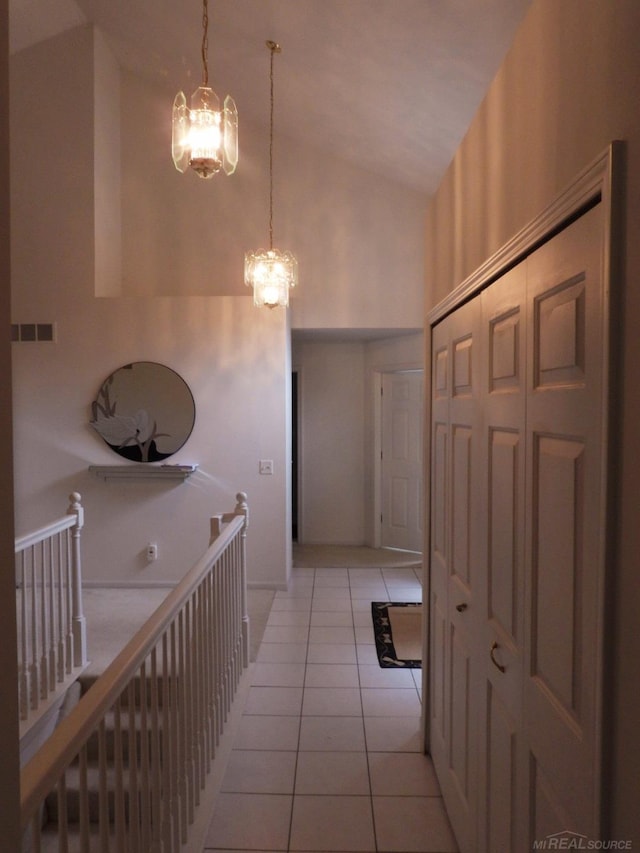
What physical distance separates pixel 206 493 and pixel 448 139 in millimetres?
3454

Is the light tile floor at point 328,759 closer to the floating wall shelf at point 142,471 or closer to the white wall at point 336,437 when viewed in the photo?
the floating wall shelf at point 142,471

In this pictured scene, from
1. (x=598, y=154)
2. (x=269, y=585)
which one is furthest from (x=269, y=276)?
(x=598, y=154)

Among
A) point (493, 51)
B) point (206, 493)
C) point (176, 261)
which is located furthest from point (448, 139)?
point (206, 493)

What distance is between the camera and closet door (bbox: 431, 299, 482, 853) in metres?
1.89

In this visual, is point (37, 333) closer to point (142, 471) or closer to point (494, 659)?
point (142, 471)

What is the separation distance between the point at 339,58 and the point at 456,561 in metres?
3.36

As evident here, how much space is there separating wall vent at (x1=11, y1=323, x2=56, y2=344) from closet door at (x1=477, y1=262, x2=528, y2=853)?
430cm

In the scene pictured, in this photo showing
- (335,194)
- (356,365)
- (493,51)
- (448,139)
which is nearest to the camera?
(493,51)

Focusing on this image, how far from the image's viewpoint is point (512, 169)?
1512 millimetres

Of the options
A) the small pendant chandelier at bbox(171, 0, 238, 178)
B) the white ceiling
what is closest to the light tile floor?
the small pendant chandelier at bbox(171, 0, 238, 178)

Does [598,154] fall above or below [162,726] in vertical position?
above

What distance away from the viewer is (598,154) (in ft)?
3.30

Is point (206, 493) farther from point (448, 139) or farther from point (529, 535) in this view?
point (529, 535)

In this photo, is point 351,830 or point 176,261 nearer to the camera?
point 351,830
